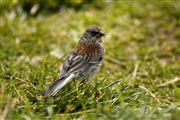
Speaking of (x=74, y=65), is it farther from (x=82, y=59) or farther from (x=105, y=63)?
(x=105, y=63)

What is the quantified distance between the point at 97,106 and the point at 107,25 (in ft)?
14.2

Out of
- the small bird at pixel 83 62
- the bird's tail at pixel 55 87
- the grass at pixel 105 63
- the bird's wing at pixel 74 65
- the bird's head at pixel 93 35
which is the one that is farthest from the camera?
the bird's head at pixel 93 35

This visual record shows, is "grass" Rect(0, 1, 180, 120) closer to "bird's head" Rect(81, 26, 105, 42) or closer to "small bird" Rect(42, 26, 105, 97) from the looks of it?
"small bird" Rect(42, 26, 105, 97)

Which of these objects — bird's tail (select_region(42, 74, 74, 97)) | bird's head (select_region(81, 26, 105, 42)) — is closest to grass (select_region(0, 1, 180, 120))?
bird's tail (select_region(42, 74, 74, 97))

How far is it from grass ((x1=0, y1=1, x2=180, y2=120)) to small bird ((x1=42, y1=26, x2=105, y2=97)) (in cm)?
10

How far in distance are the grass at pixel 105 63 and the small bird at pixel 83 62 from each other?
0.10m

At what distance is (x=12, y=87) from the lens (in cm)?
557

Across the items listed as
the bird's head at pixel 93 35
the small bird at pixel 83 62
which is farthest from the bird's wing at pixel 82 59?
the bird's head at pixel 93 35

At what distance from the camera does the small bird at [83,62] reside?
523cm

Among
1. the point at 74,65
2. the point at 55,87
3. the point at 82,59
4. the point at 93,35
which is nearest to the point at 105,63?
the point at 93,35

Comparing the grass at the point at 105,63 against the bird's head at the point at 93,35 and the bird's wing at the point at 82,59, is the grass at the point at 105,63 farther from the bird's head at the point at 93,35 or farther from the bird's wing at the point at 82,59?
the bird's head at the point at 93,35

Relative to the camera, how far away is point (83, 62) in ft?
18.9

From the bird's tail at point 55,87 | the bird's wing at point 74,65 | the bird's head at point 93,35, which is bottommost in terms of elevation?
the bird's tail at point 55,87

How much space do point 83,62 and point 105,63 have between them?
1.95 m
